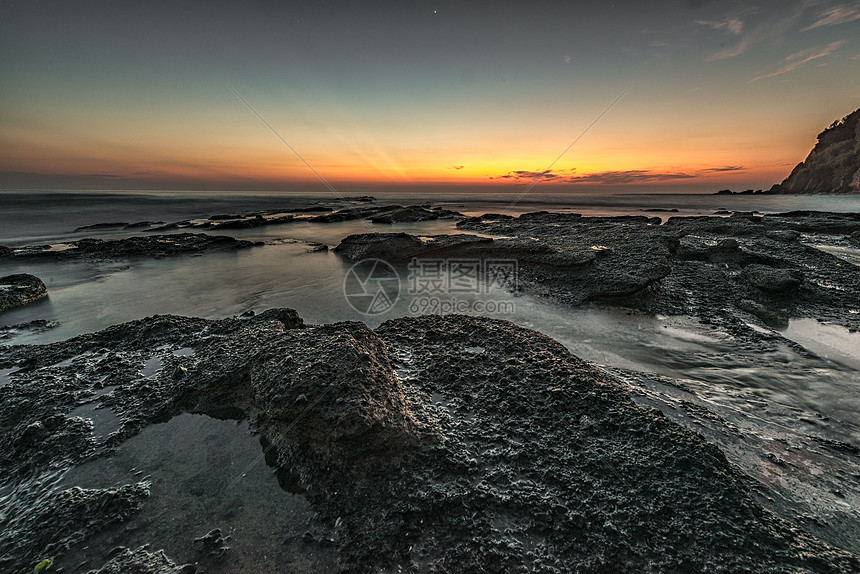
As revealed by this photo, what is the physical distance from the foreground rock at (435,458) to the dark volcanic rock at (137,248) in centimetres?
914

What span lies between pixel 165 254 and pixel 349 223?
1193 cm

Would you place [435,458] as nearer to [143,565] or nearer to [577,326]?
[143,565]

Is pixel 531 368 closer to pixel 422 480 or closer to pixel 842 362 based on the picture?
pixel 422 480

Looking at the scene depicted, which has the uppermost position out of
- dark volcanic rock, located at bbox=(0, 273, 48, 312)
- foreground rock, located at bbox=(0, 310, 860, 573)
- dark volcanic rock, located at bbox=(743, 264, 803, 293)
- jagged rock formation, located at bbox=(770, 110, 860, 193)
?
jagged rock formation, located at bbox=(770, 110, 860, 193)

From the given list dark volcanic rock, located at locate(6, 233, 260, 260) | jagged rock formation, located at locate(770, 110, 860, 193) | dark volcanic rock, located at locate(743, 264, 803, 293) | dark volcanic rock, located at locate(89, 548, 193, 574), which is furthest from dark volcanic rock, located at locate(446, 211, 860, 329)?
jagged rock formation, located at locate(770, 110, 860, 193)

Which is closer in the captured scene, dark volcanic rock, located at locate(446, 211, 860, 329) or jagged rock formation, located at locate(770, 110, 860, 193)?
dark volcanic rock, located at locate(446, 211, 860, 329)

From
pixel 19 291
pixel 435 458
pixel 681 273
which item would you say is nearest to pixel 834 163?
pixel 681 273

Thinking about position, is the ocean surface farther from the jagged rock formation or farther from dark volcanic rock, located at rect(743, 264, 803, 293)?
the jagged rock formation

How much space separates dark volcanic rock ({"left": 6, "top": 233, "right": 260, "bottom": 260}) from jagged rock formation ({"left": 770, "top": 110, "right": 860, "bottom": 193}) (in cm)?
9603

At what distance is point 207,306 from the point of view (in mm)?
5863

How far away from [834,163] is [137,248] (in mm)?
107027

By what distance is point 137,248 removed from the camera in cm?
1098

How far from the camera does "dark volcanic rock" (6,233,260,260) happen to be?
10.2m

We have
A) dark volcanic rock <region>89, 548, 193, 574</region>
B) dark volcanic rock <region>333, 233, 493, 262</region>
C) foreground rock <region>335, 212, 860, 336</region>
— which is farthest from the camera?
dark volcanic rock <region>333, 233, 493, 262</region>
